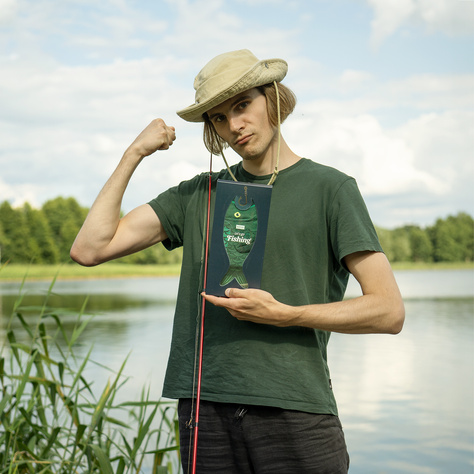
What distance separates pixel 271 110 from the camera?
1784 millimetres

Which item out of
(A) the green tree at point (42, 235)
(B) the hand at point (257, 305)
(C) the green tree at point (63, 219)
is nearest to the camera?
(B) the hand at point (257, 305)

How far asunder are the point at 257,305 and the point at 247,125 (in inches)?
20.3

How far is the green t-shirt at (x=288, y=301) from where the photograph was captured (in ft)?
5.30

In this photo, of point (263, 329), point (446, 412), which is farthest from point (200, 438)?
point (446, 412)

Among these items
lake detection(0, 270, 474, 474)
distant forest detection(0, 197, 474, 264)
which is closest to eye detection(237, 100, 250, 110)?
lake detection(0, 270, 474, 474)

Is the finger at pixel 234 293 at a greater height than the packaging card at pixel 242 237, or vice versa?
the packaging card at pixel 242 237

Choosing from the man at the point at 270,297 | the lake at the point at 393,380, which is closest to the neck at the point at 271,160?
the man at the point at 270,297

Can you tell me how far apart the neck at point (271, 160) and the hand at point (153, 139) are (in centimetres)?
25

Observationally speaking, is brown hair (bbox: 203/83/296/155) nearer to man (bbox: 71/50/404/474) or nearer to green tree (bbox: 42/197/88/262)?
man (bbox: 71/50/404/474)

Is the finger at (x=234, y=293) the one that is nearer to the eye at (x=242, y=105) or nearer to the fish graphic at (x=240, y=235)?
the fish graphic at (x=240, y=235)

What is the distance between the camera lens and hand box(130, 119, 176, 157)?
183cm

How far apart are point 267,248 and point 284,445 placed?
510 millimetres

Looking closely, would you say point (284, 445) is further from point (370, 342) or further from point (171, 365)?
point (370, 342)

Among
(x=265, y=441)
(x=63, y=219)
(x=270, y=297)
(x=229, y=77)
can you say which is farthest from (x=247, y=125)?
(x=63, y=219)
